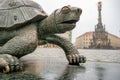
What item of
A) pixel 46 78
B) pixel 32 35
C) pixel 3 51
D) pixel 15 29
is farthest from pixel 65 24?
pixel 46 78

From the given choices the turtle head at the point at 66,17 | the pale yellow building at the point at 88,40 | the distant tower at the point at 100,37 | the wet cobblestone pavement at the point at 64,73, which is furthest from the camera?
the pale yellow building at the point at 88,40

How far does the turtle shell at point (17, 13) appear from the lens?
11.4ft

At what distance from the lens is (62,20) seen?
3555 mm

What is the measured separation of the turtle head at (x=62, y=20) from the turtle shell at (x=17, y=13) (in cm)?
17

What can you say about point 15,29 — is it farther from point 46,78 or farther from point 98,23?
point 98,23

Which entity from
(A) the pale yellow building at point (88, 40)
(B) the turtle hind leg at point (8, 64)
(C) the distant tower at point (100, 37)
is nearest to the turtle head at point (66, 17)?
(B) the turtle hind leg at point (8, 64)

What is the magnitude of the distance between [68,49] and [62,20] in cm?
94

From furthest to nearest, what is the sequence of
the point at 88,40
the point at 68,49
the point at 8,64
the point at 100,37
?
the point at 88,40 < the point at 100,37 < the point at 68,49 < the point at 8,64

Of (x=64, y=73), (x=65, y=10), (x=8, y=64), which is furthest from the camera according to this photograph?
(x=65, y=10)

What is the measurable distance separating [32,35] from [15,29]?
359mm

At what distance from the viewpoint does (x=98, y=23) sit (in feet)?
255

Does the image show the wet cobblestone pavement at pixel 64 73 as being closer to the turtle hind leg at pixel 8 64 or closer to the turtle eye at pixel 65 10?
the turtle hind leg at pixel 8 64

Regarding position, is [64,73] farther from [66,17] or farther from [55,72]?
[66,17]

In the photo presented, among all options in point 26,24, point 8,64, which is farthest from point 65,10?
point 8,64
